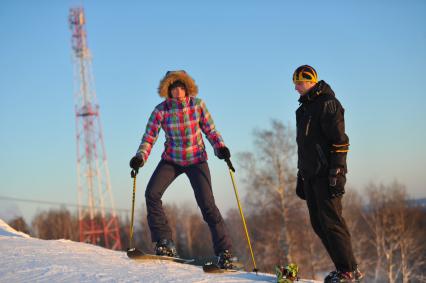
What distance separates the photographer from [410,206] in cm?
4084

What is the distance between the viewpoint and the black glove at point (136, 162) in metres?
5.76

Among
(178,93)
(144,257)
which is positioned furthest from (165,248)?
(178,93)

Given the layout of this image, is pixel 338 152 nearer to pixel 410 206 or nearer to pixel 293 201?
pixel 293 201

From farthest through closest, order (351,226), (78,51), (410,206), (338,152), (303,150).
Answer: (410,206) < (351,226) < (78,51) < (303,150) < (338,152)

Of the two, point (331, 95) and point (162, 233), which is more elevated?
point (331, 95)

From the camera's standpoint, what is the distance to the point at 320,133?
4.37 metres

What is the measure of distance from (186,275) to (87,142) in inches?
917

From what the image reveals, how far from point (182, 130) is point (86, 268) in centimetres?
195

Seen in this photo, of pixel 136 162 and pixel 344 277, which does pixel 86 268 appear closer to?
pixel 136 162

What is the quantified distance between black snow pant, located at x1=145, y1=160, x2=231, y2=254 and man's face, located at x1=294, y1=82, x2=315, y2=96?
173cm

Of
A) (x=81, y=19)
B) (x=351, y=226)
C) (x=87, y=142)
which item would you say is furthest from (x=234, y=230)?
(x=81, y=19)

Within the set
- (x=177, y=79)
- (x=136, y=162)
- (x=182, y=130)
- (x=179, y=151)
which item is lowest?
(x=136, y=162)

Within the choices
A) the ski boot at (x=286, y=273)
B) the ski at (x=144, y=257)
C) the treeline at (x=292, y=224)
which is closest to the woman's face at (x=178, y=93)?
the ski at (x=144, y=257)

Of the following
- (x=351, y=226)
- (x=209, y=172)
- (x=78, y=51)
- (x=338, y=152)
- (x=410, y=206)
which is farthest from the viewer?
(x=410, y=206)
